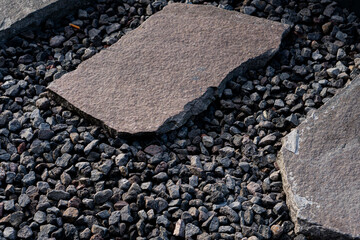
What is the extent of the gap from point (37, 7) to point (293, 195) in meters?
1.93

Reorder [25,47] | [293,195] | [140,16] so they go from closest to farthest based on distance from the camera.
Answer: [293,195], [25,47], [140,16]

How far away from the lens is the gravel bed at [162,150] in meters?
2.25

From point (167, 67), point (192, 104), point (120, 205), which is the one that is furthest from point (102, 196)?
point (167, 67)

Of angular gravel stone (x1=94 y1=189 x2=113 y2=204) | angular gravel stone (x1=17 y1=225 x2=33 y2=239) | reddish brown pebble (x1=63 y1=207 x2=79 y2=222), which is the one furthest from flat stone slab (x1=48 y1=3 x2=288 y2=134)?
angular gravel stone (x1=17 y1=225 x2=33 y2=239)

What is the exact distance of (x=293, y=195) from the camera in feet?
7.41

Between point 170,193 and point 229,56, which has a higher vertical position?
point 229,56

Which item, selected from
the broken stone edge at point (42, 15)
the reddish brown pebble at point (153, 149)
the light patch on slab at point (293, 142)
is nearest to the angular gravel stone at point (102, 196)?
the reddish brown pebble at point (153, 149)

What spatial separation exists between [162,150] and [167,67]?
0.56 meters

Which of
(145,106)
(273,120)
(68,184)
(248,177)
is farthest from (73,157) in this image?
(273,120)

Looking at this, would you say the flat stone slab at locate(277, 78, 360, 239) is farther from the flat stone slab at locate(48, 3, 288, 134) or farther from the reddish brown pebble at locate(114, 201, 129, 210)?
the reddish brown pebble at locate(114, 201, 129, 210)

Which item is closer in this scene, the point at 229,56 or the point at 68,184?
the point at 68,184

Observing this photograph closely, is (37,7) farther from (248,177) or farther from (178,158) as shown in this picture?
(248,177)

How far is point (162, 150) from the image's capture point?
99.8 inches

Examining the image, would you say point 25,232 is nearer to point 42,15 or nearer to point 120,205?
point 120,205
